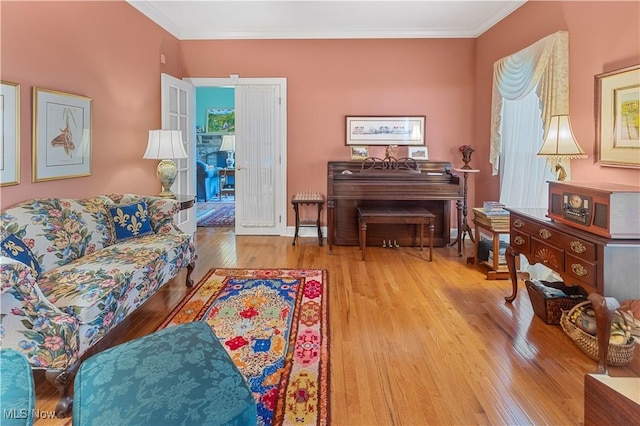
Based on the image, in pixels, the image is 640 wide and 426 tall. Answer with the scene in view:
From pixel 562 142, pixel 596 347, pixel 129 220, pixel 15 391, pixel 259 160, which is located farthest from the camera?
pixel 259 160

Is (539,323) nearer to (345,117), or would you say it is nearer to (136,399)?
(136,399)

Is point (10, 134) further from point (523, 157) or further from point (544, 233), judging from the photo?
point (523, 157)

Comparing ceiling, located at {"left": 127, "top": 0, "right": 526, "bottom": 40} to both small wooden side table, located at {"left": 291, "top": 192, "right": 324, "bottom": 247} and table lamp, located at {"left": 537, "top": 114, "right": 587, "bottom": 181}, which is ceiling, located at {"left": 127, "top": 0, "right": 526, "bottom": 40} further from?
small wooden side table, located at {"left": 291, "top": 192, "right": 324, "bottom": 247}

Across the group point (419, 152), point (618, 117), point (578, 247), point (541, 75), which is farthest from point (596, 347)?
point (419, 152)

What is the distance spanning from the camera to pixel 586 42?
116 inches

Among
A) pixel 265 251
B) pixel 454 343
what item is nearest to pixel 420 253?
pixel 265 251

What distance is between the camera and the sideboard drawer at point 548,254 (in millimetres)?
2275

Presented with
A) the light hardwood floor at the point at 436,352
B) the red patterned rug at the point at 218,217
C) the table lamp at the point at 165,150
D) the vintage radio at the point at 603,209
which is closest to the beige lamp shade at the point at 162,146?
the table lamp at the point at 165,150

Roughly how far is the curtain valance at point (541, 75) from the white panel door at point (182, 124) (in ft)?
12.0

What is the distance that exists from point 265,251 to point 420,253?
1.79m

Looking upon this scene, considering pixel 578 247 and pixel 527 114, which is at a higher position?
pixel 527 114

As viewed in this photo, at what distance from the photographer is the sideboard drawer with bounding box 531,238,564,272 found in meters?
2.28

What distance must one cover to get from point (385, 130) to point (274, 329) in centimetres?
342

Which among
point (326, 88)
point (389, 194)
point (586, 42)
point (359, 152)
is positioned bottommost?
point (389, 194)
